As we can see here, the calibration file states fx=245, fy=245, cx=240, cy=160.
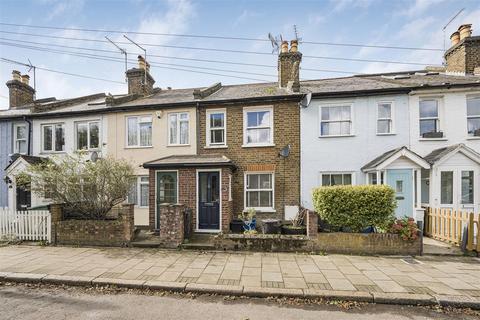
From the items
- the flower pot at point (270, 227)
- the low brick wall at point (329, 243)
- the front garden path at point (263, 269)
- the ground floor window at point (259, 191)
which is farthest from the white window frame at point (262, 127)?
the front garden path at point (263, 269)

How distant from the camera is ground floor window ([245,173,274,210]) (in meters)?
10.9

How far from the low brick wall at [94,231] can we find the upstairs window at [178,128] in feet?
14.3

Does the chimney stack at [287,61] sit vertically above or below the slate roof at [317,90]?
above

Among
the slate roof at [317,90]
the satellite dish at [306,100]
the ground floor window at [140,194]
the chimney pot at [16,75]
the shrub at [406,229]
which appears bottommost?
the shrub at [406,229]

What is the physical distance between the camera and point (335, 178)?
10805 millimetres

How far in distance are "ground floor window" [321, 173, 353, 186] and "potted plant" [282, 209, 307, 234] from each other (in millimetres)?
1852

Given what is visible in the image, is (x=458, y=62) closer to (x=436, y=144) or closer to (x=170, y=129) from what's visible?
(x=436, y=144)

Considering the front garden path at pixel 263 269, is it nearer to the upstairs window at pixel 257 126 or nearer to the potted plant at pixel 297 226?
the potted plant at pixel 297 226

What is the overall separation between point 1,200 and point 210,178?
11.9m

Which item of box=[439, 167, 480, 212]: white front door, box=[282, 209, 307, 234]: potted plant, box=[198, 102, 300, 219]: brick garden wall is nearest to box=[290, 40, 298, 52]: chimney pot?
box=[198, 102, 300, 219]: brick garden wall

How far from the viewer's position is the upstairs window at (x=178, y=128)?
11883 mm

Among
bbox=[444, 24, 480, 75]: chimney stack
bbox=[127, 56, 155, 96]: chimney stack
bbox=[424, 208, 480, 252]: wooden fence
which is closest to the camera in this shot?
bbox=[424, 208, 480, 252]: wooden fence

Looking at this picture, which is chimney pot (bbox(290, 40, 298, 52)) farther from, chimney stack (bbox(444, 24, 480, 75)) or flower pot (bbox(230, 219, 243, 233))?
flower pot (bbox(230, 219, 243, 233))

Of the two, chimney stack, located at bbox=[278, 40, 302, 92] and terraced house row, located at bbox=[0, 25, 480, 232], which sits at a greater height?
chimney stack, located at bbox=[278, 40, 302, 92]
